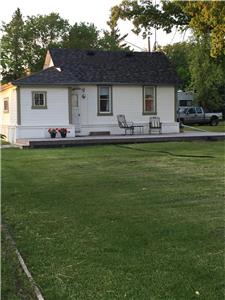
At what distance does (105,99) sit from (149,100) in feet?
8.70

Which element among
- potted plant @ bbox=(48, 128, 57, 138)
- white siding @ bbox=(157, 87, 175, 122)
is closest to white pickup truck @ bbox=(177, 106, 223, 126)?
white siding @ bbox=(157, 87, 175, 122)

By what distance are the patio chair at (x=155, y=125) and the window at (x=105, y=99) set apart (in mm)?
2516

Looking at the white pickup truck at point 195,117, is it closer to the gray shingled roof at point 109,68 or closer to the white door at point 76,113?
the gray shingled roof at point 109,68

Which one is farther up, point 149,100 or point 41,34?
point 41,34

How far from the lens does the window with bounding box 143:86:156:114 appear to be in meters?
30.9

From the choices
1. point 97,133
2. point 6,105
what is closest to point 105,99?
point 97,133

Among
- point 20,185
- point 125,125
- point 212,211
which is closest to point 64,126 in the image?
point 125,125

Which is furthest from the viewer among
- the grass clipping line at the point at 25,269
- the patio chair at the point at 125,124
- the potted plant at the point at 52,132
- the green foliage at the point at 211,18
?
the patio chair at the point at 125,124

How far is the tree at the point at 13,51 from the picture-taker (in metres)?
59.0

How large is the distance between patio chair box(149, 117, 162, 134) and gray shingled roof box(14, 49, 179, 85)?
2013 millimetres

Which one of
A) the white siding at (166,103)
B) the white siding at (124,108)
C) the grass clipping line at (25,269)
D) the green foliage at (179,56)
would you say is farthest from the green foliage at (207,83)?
the grass clipping line at (25,269)

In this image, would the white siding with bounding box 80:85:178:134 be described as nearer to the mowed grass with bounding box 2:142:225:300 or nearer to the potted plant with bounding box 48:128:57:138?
the potted plant with bounding box 48:128:57:138

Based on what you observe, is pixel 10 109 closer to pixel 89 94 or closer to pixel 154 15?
pixel 89 94

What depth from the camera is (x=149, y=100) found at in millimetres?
31062
